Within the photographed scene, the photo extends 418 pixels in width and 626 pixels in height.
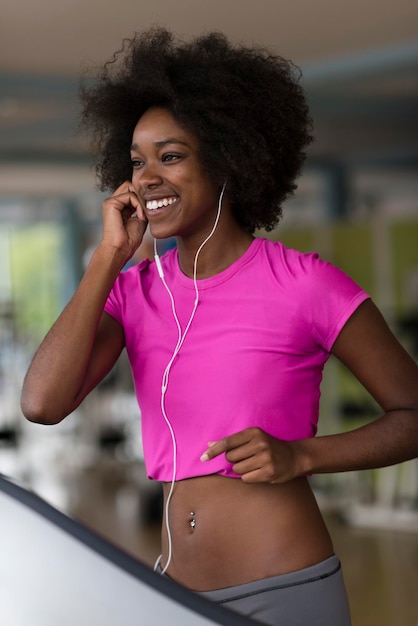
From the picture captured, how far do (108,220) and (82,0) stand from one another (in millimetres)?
3157

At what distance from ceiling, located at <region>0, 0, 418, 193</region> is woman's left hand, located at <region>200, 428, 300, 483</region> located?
2438 mm

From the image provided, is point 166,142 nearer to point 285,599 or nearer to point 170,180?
point 170,180

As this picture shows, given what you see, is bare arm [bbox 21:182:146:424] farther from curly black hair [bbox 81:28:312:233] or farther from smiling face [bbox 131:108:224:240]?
curly black hair [bbox 81:28:312:233]

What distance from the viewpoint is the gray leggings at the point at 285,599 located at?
1428 millimetres

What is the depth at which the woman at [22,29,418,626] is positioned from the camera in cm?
143

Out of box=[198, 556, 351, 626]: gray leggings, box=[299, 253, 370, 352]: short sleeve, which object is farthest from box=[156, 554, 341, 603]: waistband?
box=[299, 253, 370, 352]: short sleeve

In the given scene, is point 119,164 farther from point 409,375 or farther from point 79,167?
point 79,167

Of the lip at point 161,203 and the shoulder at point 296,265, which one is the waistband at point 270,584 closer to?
the shoulder at point 296,265

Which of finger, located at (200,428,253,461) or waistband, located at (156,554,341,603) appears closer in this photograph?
finger, located at (200,428,253,461)

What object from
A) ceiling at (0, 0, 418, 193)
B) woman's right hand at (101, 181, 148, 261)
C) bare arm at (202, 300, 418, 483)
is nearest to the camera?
bare arm at (202, 300, 418, 483)

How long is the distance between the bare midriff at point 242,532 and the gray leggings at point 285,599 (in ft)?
0.04

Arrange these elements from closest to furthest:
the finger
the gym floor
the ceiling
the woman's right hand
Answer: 1. the finger
2. the woman's right hand
3. the gym floor
4. the ceiling

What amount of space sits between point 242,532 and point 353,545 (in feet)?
13.0

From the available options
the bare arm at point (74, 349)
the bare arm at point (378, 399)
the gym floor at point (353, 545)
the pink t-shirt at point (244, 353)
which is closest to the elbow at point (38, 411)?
the bare arm at point (74, 349)
